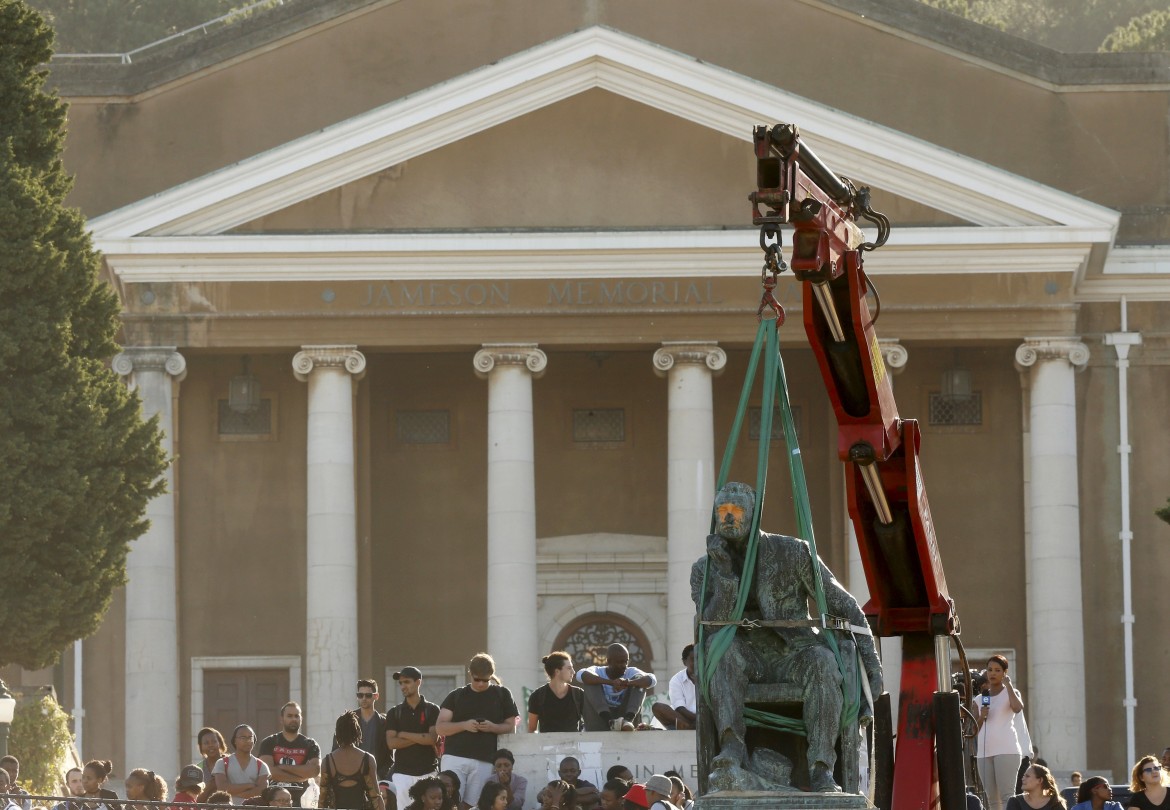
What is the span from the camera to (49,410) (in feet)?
91.7

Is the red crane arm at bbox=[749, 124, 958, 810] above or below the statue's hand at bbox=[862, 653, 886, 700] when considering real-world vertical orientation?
above

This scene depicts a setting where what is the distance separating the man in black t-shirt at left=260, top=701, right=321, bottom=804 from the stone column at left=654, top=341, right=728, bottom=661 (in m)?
13.4

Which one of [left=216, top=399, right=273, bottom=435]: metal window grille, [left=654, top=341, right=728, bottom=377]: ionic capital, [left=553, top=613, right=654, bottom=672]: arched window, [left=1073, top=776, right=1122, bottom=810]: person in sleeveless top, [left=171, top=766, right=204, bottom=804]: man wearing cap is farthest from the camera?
[left=553, top=613, right=654, bottom=672]: arched window

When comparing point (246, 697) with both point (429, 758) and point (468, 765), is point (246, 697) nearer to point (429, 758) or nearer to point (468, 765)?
point (429, 758)

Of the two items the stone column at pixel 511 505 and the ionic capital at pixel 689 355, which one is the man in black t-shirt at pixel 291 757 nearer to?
the stone column at pixel 511 505

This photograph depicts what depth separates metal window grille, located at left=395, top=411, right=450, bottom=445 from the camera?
37688mm

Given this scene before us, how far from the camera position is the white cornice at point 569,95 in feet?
111

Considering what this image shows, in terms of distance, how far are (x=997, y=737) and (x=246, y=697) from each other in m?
18.0

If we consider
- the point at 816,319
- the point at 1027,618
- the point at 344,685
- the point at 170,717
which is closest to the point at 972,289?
the point at 1027,618

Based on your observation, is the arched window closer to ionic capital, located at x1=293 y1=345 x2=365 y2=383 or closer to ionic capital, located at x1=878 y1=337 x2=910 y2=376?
ionic capital, located at x1=293 y1=345 x2=365 y2=383

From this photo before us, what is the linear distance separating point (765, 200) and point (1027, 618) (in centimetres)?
2390

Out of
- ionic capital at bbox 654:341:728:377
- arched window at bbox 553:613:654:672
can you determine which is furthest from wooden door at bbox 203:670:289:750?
ionic capital at bbox 654:341:728:377

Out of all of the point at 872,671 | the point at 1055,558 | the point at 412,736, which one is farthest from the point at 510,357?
the point at 872,671

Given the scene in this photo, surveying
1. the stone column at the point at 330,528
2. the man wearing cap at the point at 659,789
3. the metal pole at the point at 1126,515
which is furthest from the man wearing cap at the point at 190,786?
the metal pole at the point at 1126,515
